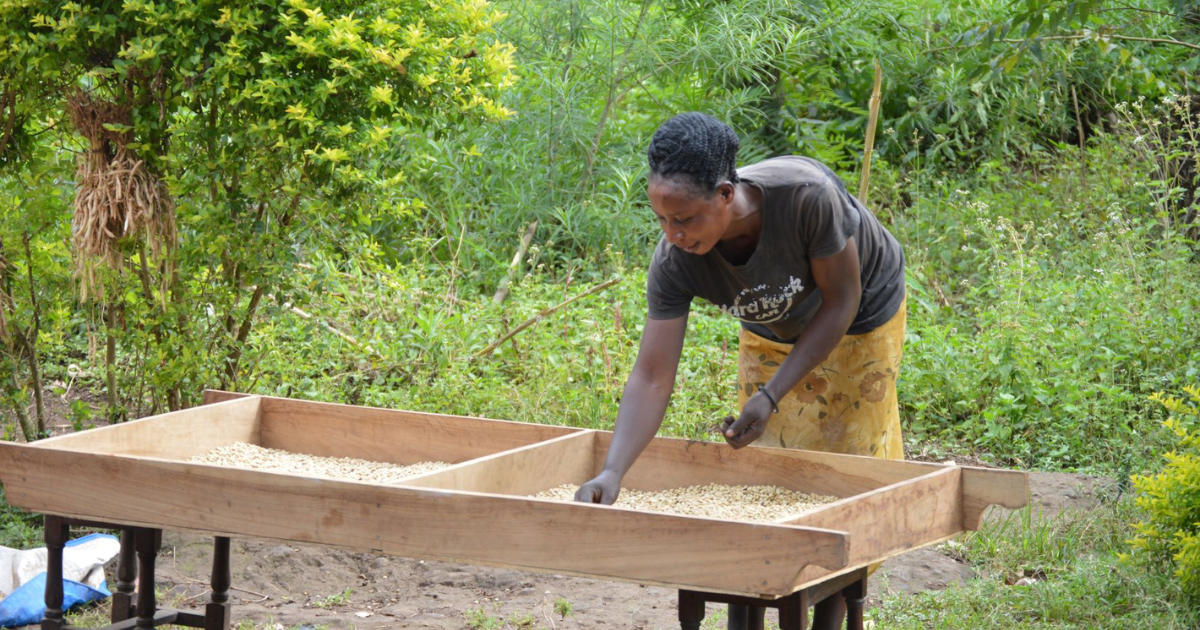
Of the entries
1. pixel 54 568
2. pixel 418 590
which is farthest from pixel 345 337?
pixel 54 568

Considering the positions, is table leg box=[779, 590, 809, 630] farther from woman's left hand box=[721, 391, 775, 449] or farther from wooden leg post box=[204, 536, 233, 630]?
wooden leg post box=[204, 536, 233, 630]

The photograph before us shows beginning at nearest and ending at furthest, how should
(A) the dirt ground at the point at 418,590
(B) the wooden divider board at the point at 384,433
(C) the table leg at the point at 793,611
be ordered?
(C) the table leg at the point at 793,611 → (B) the wooden divider board at the point at 384,433 → (A) the dirt ground at the point at 418,590

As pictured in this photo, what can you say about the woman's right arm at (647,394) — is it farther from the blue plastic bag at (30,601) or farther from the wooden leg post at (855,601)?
the blue plastic bag at (30,601)

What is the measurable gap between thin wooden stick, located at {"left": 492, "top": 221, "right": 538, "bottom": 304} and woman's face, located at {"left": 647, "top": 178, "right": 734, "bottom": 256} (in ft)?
12.8

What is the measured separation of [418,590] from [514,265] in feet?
8.23

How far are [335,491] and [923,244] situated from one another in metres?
5.61

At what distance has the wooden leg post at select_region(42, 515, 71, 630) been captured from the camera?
123 inches

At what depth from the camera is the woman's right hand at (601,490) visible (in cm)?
278

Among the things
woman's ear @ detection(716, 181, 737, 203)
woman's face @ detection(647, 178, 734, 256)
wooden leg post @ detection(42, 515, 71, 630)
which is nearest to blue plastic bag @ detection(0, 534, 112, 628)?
wooden leg post @ detection(42, 515, 71, 630)

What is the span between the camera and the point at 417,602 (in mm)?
4520

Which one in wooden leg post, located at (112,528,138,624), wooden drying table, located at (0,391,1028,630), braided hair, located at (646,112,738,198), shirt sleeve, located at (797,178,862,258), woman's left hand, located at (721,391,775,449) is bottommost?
wooden leg post, located at (112,528,138,624)

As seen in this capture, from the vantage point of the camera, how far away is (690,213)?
270cm

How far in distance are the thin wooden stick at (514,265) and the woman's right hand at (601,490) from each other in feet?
12.5

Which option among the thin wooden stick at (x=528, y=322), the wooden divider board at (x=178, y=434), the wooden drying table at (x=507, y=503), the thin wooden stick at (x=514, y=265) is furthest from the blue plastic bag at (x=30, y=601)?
the thin wooden stick at (x=514, y=265)
